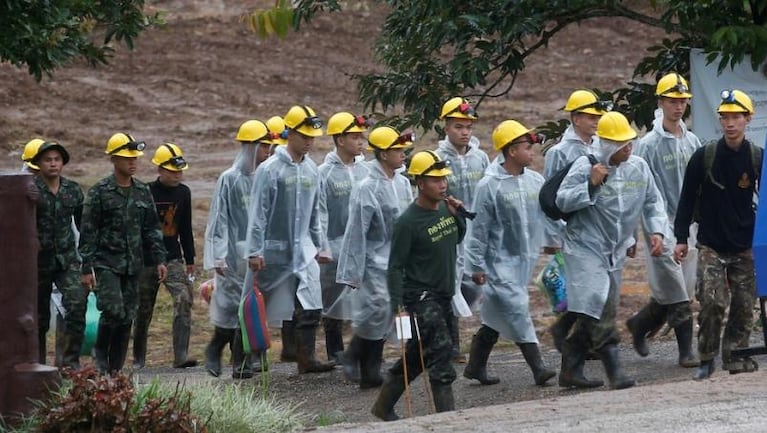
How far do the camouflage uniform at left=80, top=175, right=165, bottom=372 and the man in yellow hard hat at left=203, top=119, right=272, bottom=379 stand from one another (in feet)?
4.12

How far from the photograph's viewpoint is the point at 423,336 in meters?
11.2

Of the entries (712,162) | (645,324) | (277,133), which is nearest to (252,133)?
(277,133)

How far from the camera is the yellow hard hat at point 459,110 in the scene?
45.6ft

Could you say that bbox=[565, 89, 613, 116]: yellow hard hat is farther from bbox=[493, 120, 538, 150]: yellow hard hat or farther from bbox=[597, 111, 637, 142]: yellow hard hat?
bbox=[597, 111, 637, 142]: yellow hard hat

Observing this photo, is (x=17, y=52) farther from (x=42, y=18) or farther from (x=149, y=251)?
(x=149, y=251)

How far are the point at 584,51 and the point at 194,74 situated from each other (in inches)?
353

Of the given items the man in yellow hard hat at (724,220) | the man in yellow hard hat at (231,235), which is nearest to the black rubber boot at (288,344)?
the man in yellow hard hat at (231,235)

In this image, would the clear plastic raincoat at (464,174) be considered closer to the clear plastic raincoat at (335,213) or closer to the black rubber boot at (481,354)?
the clear plastic raincoat at (335,213)

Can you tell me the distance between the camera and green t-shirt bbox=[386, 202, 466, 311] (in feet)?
36.3

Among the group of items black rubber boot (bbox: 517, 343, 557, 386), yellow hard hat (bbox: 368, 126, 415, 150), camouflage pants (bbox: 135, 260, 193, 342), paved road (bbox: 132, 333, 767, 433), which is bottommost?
paved road (bbox: 132, 333, 767, 433)

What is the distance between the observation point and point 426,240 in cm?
1112

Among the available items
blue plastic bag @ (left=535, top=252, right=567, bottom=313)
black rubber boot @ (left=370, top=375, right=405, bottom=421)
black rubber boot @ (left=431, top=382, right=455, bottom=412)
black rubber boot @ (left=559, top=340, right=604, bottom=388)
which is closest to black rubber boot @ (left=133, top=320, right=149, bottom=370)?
blue plastic bag @ (left=535, top=252, right=567, bottom=313)

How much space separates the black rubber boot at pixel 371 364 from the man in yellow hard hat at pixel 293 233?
0.75 metres

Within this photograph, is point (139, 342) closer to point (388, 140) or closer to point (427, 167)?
point (388, 140)
